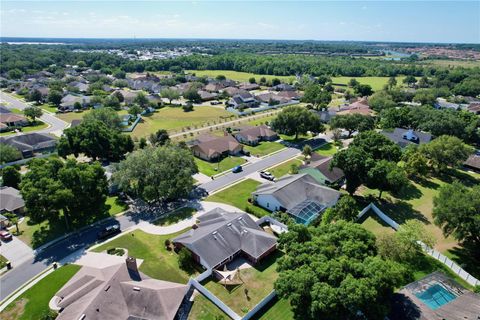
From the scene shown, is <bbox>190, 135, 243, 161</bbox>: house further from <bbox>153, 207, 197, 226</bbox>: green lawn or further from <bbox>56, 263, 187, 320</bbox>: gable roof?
<bbox>56, 263, 187, 320</bbox>: gable roof

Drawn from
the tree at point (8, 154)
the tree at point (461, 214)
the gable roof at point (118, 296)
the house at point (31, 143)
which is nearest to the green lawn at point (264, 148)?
the tree at point (461, 214)

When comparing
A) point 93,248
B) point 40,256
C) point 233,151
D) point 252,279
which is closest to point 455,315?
point 252,279

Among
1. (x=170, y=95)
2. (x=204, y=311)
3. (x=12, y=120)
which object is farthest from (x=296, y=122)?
(x=12, y=120)

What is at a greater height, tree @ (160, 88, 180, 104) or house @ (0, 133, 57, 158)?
tree @ (160, 88, 180, 104)

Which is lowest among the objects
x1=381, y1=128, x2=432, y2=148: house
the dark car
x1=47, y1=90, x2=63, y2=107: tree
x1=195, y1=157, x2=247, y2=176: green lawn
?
x1=195, y1=157, x2=247, y2=176: green lawn

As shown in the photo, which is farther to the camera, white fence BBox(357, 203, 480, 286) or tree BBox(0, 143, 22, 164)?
tree BBox(0, 143, 22, 164)

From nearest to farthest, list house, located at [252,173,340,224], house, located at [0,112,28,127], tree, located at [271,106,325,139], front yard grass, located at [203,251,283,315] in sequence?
1. front yard grass, located at [203,251,283,315]
2. house, located at [252,173,340,224]
3. tree, located at [271,106,325,139]
4. house, located at [0,112,28,127]

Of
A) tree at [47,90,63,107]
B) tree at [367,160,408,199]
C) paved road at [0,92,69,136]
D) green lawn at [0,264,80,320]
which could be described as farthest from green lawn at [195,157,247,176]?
tree at [47,90,63,107]

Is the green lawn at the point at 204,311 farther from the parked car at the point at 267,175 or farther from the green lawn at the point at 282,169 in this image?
the green lawn at the point at 282,169

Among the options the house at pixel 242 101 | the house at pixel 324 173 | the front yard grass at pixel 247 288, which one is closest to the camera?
the front yard grass at pixel 247 288
